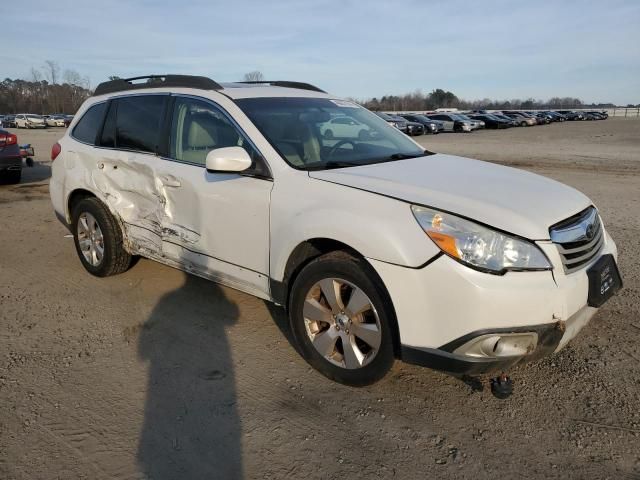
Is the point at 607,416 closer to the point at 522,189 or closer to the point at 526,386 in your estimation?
the point at 526,386

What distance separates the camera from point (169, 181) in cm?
399

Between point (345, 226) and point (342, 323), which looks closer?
point (345, 226)

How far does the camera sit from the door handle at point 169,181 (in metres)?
3.93

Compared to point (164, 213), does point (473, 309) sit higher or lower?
lower

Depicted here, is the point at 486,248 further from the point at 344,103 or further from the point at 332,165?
the point at 344,103

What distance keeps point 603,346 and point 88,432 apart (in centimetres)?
330

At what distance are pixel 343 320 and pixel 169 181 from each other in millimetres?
1865

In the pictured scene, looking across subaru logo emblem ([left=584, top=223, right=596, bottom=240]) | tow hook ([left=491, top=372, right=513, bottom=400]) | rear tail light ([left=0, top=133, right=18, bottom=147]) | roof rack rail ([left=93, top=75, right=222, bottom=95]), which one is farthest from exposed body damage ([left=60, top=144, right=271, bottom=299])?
rear tail light ([left=0, top=133, right=18, bottom=147])

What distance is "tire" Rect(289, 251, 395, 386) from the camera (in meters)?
2.83

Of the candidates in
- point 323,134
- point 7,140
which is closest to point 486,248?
point 323,134

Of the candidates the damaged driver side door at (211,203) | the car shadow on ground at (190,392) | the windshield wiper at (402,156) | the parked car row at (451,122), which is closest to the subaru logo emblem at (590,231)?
the windshield wiper at (402,156)

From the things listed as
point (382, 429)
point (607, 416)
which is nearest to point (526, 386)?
point (607, 416)

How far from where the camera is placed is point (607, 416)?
2820 millimetres

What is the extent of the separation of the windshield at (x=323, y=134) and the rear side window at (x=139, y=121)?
911mm
